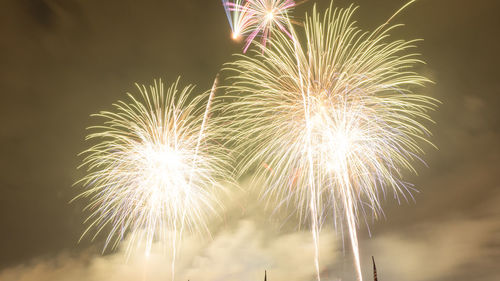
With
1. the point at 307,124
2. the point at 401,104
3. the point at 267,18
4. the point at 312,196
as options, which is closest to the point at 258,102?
the point at 307,124

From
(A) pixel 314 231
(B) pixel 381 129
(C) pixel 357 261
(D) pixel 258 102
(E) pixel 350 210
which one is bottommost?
(C) pixel 357 261

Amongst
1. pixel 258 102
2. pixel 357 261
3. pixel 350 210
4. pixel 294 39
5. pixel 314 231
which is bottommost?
pixel 357 261

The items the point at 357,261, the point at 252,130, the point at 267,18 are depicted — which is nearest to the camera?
the point at 357,261

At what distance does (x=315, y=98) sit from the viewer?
1014 inches

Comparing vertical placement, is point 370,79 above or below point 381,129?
above

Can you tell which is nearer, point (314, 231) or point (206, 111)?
point (314, 231)

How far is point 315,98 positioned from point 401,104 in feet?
18.8

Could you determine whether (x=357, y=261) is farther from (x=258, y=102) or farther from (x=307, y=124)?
(x=258, y=102)

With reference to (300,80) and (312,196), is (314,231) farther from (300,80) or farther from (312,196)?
(300,80)

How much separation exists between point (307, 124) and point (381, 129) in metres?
5.00

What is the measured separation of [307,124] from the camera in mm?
24938

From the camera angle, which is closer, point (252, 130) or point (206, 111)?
point (252, 130)

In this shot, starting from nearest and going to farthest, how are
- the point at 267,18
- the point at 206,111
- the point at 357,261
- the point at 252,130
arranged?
the point at 357,261, the point at 267,18, the point at 252,130, the point at 206,111

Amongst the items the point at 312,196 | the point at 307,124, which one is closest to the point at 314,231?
the point at 312,196
